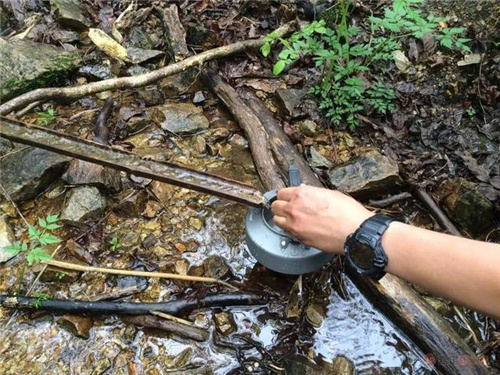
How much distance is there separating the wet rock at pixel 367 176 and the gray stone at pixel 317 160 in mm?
137

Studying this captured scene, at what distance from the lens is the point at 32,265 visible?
293 centimetres

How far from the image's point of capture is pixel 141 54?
4445 mm

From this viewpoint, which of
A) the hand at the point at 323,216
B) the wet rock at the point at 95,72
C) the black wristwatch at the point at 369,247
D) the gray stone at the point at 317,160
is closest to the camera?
the black wristwatch at the point at 369,247

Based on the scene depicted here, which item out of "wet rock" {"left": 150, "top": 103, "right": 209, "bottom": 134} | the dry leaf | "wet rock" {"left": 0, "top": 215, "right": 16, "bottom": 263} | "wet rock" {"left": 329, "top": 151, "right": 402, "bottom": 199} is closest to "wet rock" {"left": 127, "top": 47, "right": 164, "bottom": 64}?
the dry leaf

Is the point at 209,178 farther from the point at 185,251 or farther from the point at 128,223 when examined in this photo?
the point at 128,223

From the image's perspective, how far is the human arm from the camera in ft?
5.52

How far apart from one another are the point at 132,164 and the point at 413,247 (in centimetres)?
166

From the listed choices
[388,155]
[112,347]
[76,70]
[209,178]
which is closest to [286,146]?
[388,155]

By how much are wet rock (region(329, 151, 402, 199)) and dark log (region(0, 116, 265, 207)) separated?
40.3 inches

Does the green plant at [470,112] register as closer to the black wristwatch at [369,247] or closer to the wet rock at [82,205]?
the black wristwatch at [369,247]

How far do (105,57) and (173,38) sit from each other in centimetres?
71

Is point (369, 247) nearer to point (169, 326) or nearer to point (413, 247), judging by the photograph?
point (413, 247)

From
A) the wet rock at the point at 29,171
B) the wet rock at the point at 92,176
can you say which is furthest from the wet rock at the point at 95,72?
the wet rock at the point at 92,176

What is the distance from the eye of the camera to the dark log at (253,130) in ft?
10.8
